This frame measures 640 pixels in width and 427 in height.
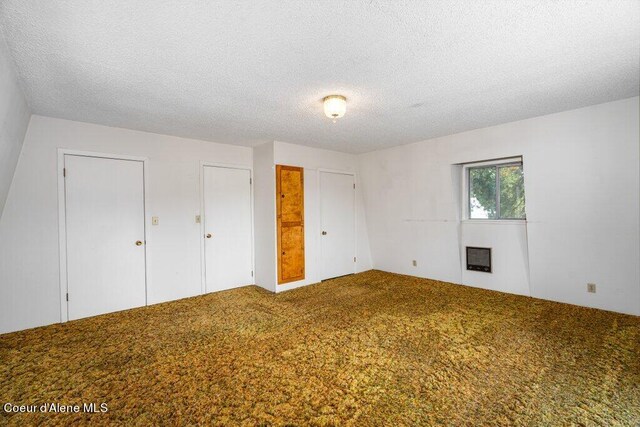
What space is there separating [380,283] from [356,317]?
173 centimetres

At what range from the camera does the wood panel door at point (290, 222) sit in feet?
16.0

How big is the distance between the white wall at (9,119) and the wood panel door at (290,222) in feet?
9.94

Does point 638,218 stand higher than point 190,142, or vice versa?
point 190,142

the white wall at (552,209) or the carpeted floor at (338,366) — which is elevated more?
the white wall at (552,209)

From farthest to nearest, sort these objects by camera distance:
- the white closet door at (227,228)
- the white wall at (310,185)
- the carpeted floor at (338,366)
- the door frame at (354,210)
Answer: the door frame at (354,210)
the white wall at (310,185)
the white closet door at (227,228)
the carpeted floor at (338,366)

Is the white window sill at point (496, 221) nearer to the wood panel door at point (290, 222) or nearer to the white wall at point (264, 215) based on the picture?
the wood panel door at point (290, 222)

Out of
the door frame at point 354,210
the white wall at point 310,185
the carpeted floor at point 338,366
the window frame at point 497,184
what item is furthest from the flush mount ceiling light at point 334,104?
the window frame at point 497,184

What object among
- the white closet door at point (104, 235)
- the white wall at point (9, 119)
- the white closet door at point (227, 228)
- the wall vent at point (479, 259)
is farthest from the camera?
the white closet door at point (227, 228)

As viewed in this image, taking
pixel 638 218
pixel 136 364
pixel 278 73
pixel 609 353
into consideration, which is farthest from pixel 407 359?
pixel 638 218

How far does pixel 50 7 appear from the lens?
1.66 meters

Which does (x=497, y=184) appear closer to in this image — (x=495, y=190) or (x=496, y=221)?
(x=495, y=190)

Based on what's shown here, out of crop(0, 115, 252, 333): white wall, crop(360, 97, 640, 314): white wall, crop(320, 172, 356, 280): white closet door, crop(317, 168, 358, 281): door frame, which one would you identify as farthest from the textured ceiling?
crop(320, 172, 356, 280): white closet door

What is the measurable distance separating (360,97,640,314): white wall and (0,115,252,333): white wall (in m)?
3.92

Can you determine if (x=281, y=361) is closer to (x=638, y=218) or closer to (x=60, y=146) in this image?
(x=60, y=146)
